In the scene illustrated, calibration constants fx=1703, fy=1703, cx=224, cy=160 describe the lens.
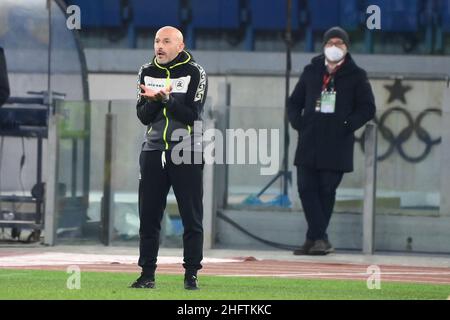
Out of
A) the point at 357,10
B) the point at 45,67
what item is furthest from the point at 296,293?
the point at 357,10

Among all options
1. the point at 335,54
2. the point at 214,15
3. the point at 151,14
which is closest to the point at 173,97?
the point at 335,54

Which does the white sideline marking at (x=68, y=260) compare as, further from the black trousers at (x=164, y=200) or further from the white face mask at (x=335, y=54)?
the black trousers at (x=164, y=200)

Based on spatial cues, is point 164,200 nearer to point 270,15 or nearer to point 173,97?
point 173,97

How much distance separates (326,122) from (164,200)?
460 centimetres

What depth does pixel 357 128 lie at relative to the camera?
15742mm

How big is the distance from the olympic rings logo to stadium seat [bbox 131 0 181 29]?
263 inches

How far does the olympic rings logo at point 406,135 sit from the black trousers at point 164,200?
572 centimetres

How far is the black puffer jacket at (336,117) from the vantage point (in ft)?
51.6

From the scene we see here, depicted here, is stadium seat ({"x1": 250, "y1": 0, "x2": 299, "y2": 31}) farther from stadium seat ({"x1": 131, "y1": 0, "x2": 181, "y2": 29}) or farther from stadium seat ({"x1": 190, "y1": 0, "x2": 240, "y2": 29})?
stadium seat ({"x1": 131, "y1": 0, "x2": 181, "y2": 29})

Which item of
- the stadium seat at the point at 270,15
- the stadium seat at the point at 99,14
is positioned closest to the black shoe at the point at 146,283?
the stadium seat at the point at 99,14

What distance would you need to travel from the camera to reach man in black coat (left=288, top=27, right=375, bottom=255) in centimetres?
1575

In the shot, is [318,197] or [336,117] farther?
[318,197]

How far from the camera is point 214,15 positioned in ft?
77.3
